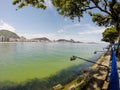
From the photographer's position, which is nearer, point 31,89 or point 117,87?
point 117,87

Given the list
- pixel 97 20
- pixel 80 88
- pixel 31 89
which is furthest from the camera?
pixel 97 20

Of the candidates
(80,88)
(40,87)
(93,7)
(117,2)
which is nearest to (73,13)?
(93,7)

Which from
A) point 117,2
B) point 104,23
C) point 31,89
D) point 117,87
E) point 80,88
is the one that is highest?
point 117,2

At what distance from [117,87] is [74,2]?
16536 mm

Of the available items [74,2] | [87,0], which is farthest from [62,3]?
[87,0]

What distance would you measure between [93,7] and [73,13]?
2.57 meters

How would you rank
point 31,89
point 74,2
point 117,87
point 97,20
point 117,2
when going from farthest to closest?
point 97,20 → point 117,2 → point 74,2 → point 31,89 → point 117,87

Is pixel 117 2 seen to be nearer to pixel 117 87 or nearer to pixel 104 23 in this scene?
pixel 104 23

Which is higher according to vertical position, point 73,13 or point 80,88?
point 73,13

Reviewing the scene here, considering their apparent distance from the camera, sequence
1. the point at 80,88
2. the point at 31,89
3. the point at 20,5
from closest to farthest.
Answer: the point at 80,88 → the point at 20,5 → the point at 31,89

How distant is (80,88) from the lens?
13742 millimetres

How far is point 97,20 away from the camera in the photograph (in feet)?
101

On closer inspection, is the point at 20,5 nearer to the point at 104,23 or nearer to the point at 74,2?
the point at 74,2

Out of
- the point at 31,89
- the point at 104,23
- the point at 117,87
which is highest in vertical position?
the point at 104,23
